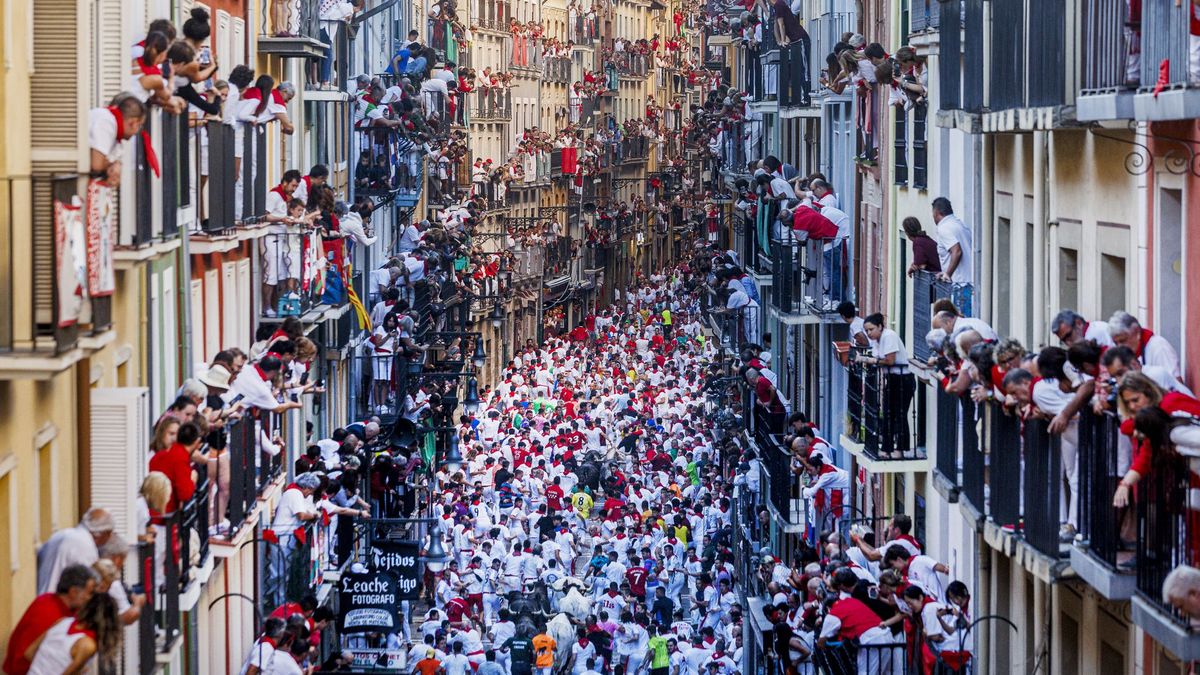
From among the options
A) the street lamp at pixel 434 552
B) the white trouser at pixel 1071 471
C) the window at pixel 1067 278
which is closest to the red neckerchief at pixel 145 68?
the white trouser at pixel 1071 471

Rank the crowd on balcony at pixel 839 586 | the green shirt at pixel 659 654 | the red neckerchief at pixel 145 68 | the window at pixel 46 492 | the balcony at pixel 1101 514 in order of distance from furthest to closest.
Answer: the green shirt at pixel 659 654
the crowd on balcony at pixel 839 586
the red neckerchief at pixel 145 68
the window at pixel 46 492
the balcony at pixel 1101 514

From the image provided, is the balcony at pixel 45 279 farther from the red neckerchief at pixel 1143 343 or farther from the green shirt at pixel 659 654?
the green shirt at pixel 659 654

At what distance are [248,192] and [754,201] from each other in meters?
20.8

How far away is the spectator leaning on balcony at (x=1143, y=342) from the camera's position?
51.4 ft

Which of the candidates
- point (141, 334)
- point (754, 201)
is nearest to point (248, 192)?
point (141, 334)

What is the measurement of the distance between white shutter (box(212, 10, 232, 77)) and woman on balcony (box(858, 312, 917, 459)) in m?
8.41

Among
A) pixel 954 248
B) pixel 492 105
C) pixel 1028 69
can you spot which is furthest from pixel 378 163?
pixel 492 105

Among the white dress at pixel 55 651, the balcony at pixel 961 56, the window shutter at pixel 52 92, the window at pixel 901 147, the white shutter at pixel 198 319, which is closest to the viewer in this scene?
the white dress at pixel 55 651

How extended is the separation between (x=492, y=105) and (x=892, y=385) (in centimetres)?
5672

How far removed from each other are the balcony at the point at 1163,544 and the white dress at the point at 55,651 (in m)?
6.37

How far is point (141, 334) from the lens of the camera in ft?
77.3

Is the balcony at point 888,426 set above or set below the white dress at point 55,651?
above

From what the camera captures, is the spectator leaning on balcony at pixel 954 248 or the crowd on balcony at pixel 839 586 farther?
the spectator leaning on balcony at pixel 954 248

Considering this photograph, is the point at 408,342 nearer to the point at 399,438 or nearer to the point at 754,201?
the point at 399,438
